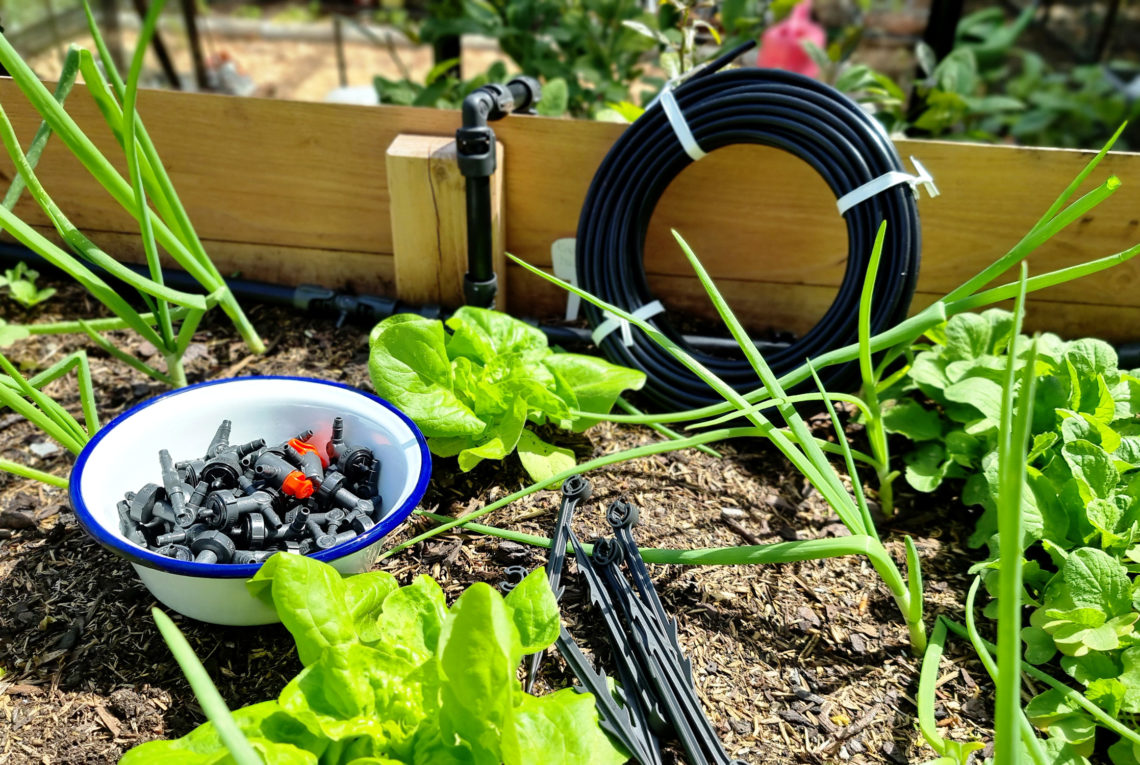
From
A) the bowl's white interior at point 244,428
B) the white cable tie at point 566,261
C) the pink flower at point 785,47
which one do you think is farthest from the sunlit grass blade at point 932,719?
the pink flower at point 785,47

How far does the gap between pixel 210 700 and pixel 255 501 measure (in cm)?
58

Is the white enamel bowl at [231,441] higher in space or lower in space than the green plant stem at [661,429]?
higher

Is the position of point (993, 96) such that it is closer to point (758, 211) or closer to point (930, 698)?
point (758, 211)

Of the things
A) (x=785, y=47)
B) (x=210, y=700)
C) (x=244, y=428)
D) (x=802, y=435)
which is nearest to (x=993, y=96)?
(x=785, y=47)

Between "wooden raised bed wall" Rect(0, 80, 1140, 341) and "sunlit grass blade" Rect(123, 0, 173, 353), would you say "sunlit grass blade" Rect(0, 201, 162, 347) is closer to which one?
"sunlit grass blade" Rect(123, 0, 173, 353)

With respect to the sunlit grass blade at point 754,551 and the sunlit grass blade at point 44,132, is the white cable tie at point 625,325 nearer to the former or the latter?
the sunlit grass blade at point 754,551

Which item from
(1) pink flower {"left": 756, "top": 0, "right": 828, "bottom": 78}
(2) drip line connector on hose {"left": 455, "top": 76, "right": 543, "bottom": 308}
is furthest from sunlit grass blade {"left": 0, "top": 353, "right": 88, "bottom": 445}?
(1) pink flower {"left": 756, "top": 0, "right": 828, "bottom": 78}

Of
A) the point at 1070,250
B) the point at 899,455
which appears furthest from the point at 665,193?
the point at 1070,250

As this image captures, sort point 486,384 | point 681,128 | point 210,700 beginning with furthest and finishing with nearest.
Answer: point 681,128
point 486,384
point 210,700

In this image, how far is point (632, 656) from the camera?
1.17m

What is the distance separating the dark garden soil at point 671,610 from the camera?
1145mm

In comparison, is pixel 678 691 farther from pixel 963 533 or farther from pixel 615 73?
pixel 615 73

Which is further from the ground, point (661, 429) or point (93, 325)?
point (93, 325)

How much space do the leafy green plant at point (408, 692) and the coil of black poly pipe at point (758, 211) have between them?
77cm
